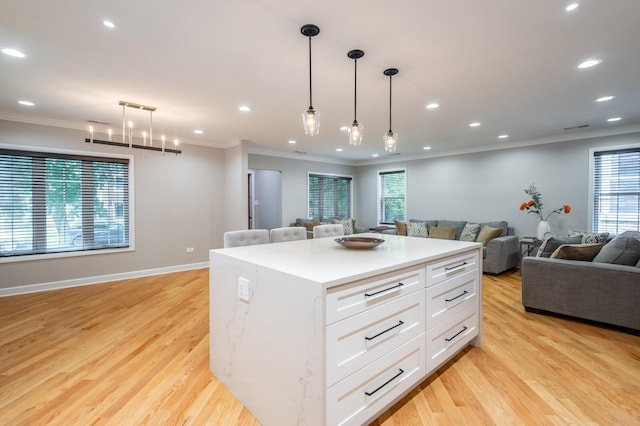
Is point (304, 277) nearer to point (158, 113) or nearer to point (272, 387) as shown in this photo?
point (272, 387)

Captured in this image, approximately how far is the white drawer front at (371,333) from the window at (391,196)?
238 inches

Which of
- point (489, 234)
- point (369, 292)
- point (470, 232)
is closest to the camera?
point (369, 292)

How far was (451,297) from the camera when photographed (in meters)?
2.27

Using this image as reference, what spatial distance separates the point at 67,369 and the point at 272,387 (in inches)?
72.4

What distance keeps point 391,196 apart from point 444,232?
6.52ft

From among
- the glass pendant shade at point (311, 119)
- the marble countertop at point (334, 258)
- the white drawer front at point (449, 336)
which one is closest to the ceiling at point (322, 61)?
the glass pendant shade at point (311, 119)

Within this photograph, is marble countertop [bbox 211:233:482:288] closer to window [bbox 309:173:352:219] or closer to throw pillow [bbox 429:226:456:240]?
throw pillow [bbox 429:226:456:240]

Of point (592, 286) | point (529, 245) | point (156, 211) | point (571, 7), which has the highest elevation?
point (571, 7)

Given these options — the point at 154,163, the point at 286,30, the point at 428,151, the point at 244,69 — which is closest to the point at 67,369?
the point at 244,69

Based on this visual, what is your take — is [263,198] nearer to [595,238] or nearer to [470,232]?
[470,232]

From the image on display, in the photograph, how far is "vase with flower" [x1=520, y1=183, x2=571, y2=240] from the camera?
5156 millimetres

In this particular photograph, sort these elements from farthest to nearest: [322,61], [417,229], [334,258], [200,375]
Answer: [417,229] < [322,61] < [200,375] < [334,258]

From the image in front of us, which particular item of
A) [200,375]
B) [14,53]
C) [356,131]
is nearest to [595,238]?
[356,131]

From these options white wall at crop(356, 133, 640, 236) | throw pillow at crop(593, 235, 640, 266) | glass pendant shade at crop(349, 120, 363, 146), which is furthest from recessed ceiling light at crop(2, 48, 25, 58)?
white wall at crop(356, 133, 640, 236)
